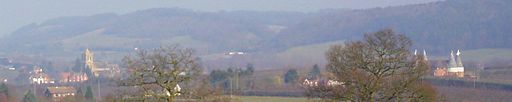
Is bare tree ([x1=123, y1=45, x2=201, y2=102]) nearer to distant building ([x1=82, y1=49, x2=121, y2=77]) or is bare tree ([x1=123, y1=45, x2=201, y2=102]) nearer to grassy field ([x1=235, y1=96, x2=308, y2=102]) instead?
grassy field ([x1=235, y1=96, x2=308, y2=102])

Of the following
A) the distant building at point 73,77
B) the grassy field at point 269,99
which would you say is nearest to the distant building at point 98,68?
the distant building at point 73,77

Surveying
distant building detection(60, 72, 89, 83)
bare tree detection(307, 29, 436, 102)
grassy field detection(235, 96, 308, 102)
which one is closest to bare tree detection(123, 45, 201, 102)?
bare tree detection(307, 29, 436, 102)

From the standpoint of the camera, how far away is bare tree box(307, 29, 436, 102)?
2059 centimetres

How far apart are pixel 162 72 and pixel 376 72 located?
3219mm

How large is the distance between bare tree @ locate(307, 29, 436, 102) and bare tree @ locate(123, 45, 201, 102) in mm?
1959

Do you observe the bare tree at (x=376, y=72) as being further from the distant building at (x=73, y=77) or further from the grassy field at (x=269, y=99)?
the distant building at (x=73, y=77)

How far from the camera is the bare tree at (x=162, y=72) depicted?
2061 cm

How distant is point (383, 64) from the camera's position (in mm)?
20812

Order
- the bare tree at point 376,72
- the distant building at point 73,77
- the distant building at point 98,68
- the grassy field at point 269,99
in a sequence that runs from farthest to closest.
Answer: the distant building at point 98,68, the distant building at point 73,77, the grassy field at point 269,99, the bare tree at point 376,72

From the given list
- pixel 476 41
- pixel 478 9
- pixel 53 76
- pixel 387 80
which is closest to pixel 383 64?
pixel 387 80

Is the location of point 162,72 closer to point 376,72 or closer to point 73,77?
point 376,72

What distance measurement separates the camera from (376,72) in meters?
20.8

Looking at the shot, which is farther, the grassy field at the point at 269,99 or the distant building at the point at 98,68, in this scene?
the distant building at the point at 98,68

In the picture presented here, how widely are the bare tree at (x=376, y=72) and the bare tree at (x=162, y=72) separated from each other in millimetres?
1959
